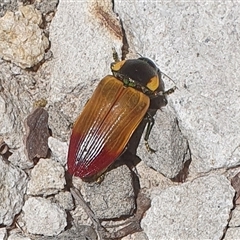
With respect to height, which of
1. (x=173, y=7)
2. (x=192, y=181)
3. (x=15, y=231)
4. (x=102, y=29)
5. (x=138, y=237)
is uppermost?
(x=173, y=7)

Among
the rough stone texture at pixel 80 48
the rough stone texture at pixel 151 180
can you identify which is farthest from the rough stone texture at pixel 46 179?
the rough stone texture at pixel 151 180

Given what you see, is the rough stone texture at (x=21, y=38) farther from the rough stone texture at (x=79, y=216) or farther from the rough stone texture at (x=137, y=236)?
the rough stone texture at (x=137, y=236)

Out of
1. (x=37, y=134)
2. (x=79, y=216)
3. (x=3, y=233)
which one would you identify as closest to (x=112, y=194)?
(x=79, y=216)

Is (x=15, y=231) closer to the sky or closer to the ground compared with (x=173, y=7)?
closer to the ground

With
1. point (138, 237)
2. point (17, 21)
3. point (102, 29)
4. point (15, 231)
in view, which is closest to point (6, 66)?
point (17, 21)

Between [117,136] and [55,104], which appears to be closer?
[117,136]

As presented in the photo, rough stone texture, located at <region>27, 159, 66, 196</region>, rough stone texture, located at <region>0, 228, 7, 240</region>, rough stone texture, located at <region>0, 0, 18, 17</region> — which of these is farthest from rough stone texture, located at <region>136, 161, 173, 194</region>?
rough stone texture, located at <region>0, 0, 18, 17</region>

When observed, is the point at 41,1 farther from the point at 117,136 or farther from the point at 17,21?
the point at 117,136
